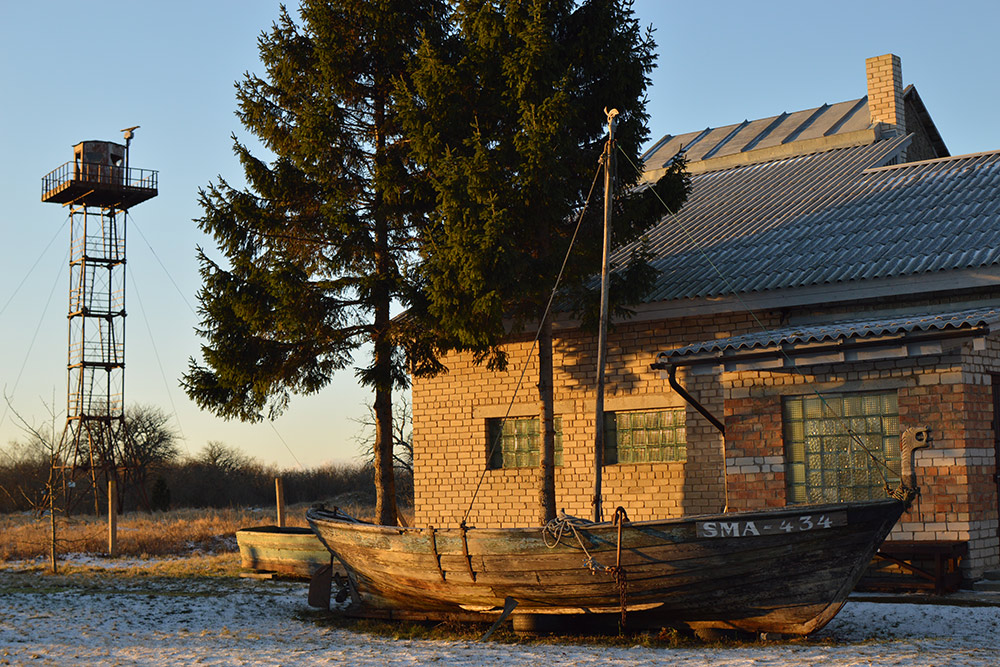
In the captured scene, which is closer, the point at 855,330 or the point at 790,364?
the point at 855,330

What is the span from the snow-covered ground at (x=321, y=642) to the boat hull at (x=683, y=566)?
0.40 m

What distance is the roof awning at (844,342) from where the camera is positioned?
11.1 metres

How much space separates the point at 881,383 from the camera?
12258 mm

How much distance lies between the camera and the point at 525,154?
13.8 meters

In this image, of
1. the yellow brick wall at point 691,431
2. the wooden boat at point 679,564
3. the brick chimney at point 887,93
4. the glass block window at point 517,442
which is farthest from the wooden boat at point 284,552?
the brick chimney at point 887,93

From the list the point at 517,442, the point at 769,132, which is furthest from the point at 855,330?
the point at 769,132

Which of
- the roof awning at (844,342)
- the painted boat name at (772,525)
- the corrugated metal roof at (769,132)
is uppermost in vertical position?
the corrugated metal roof at (769,132)

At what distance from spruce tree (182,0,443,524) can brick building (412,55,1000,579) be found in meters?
1.98

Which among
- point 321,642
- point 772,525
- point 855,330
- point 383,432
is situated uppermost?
point 855,330

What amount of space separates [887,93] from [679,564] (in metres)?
14.3

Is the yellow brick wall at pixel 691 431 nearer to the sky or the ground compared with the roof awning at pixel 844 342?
nearer to the ground

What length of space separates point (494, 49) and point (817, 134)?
32.5 feet

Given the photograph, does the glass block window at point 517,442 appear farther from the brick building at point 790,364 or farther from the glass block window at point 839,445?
the glass block window at point 839,445

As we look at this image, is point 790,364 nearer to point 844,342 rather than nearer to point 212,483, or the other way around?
point 844,342
